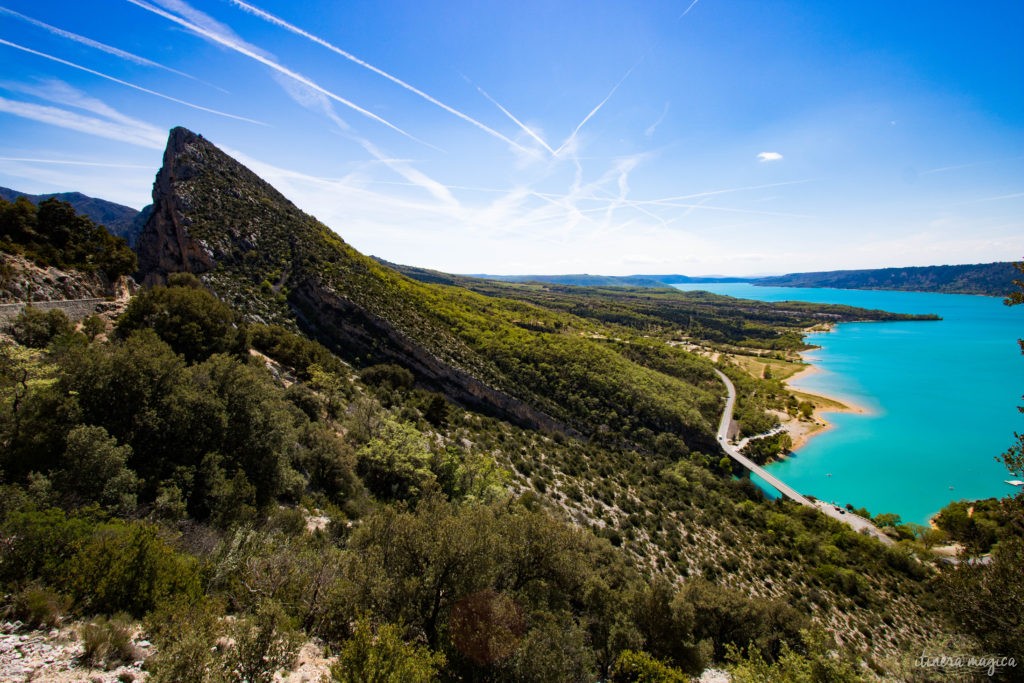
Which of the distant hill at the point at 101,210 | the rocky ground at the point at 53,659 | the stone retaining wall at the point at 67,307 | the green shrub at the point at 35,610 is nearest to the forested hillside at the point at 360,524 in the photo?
the green shrub at the point at 35,610

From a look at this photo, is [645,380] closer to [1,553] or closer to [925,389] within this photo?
[1,553]

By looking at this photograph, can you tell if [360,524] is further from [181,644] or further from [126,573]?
[181,644]

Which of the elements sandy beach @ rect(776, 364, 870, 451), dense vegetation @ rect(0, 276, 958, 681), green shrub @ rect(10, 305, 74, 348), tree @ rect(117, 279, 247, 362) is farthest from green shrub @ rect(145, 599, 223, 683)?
sandy beach @ rect(776, 364, 870, 451)

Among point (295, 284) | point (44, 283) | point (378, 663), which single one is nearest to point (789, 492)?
point (378, 663)

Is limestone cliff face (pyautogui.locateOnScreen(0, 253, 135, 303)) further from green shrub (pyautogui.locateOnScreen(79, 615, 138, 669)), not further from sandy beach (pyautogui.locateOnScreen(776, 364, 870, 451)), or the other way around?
sandy beach (pyautogui.locateOnScreen(776, 364, 870, 451))

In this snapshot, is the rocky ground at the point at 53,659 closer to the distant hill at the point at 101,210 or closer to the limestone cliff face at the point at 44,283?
the limestone cliff face at the point at 44,283
